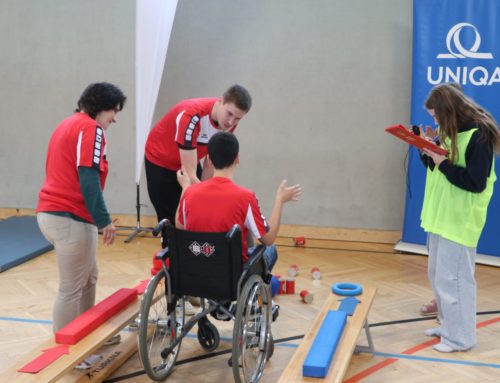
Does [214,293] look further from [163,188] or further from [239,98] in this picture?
[163,188]

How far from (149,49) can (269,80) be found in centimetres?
111

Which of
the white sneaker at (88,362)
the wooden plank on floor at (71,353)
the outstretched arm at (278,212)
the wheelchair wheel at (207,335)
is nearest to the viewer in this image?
the wooden plank on floor at (71,353)

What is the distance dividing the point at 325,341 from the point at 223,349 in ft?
2.44

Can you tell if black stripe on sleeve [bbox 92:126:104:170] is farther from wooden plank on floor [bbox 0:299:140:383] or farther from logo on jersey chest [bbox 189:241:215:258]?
wooden plank on floor [bbox 0:299:140:383]

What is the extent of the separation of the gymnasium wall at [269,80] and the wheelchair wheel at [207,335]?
274 cm

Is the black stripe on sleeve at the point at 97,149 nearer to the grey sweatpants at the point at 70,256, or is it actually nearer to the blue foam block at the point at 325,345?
the grey sweatpants at the point at 70,256

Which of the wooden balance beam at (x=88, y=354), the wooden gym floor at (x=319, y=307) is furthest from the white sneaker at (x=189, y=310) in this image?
the wooden balance beam at (x=88, y=354)

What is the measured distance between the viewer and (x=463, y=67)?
5121mm

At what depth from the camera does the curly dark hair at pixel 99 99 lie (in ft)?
9.80

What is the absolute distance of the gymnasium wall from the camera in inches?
224

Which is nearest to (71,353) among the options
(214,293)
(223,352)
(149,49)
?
(214,293)

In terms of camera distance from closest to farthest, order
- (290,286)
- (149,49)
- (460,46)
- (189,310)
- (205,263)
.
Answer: (205,263) < (189,310) < (290,286) < (460,46) < (149,49)

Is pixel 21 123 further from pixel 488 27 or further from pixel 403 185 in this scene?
pixel 488 27

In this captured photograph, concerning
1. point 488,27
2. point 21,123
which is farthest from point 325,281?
point 21,123
